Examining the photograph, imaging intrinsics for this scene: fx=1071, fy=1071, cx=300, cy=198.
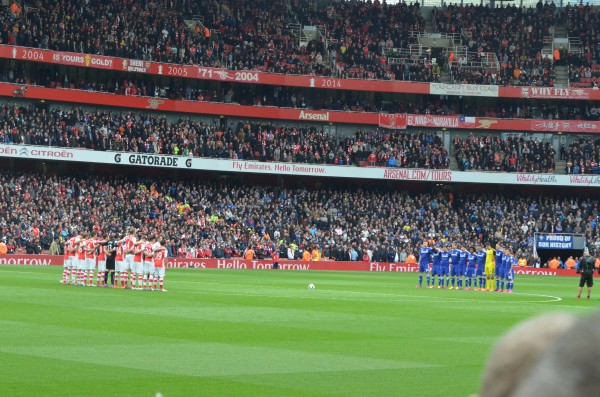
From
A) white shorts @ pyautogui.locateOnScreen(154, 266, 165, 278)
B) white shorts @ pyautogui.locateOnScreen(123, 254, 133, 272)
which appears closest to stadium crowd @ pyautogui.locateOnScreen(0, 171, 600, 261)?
white shorts @ pyautogui.locateOnScreen(123, 254, 133, 272)

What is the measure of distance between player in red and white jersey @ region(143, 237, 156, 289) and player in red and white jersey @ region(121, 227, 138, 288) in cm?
47

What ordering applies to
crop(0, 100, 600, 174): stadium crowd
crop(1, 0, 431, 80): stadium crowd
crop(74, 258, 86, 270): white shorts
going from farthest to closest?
1. crop(1, 0, 431, 80): stadium crowd
2. crop(0, 100, 600, 174): stadium crowd
3. crop(74, 258, 86, 270): white shorts

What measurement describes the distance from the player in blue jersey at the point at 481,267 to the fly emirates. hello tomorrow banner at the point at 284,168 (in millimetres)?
30173

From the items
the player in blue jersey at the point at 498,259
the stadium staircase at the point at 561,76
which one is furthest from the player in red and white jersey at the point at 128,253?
the stadium staircase at the point at 561,76

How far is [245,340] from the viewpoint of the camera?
19781 mm

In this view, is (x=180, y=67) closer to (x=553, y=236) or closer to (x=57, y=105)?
(x=57, y=105)

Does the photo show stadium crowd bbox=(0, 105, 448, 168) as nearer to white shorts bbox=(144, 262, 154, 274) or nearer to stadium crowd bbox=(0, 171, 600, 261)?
stadium crowd bbox=(0, 171, 600, 261)

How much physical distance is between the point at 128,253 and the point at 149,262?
0.76 metres

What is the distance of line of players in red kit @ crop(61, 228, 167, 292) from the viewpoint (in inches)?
1347

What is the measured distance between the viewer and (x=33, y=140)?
64.0 m

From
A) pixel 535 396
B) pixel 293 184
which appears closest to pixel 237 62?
pixel 293 184

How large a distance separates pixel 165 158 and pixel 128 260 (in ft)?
109

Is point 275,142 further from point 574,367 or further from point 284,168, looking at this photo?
point 574,367

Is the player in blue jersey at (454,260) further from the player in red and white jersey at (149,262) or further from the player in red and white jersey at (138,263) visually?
the player in red and white jersey at (138,263)
